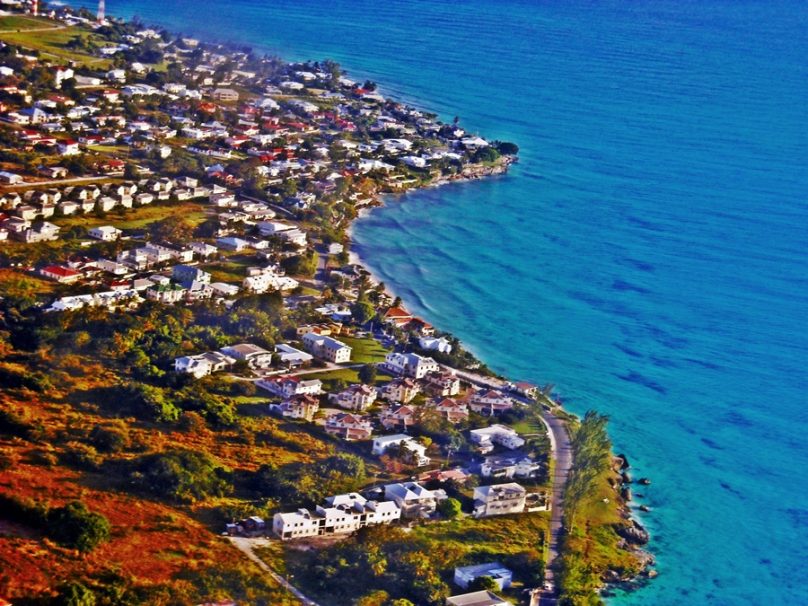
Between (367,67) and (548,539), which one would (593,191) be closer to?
(367,67)

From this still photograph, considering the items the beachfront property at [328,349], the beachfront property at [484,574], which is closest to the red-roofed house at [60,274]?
the beachfront property at [328,349]

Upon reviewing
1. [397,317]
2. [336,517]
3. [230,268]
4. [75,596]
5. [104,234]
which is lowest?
[75,596]

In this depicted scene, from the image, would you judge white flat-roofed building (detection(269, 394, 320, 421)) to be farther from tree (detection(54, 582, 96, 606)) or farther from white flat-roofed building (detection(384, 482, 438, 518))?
tree (detection(54, 582, 96, 606))

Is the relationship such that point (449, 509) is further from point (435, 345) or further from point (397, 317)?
point (397, 317)

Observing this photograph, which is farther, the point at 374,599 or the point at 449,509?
the point at 449,509

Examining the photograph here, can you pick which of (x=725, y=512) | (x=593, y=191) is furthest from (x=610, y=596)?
(x=593, y=191)

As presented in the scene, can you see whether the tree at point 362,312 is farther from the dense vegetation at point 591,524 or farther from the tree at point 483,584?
the tree at point 483,584

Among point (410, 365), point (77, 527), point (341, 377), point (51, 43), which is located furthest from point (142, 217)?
point (51, 43)
